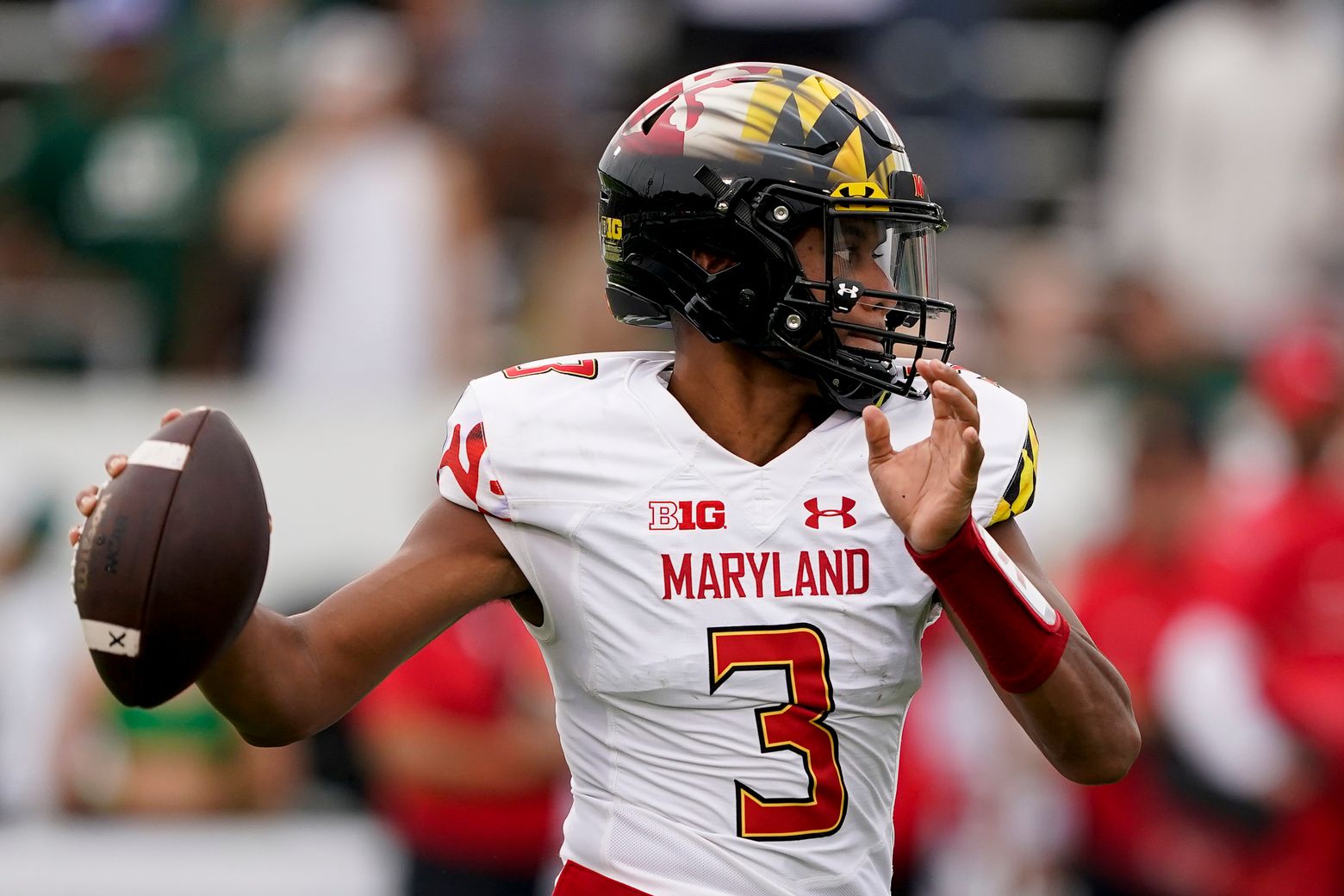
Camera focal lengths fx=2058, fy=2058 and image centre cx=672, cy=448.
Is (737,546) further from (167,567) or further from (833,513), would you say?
(167,567)

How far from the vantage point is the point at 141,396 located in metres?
7.48

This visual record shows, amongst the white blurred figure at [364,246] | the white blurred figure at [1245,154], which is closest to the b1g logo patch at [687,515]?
the white blurred figure at [364,246]

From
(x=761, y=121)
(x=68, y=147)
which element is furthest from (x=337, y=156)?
(x=761, y=121)

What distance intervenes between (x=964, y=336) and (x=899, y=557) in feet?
13.3

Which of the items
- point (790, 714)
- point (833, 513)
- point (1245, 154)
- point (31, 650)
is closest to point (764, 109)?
point (833, 513)

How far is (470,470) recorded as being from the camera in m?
3.04

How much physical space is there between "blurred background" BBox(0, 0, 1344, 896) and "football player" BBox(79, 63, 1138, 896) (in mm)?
2559

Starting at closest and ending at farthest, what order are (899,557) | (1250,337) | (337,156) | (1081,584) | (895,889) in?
1. (899,557)
2. (895,889)
3. (1081,584)
4. (337,156)
5. (1250,337)

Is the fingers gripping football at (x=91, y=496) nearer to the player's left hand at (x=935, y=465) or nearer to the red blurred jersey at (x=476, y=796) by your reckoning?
the player's left hand at (x=935, y=465)

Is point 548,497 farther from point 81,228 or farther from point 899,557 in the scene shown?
point 81,228

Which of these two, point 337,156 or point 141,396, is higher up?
point 337,156

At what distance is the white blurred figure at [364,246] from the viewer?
24.3ft

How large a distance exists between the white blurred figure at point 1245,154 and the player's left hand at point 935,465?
5.85m

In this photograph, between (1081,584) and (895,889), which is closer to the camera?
(895,889)
